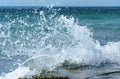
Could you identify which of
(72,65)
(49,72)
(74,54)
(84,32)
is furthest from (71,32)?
(49,72)

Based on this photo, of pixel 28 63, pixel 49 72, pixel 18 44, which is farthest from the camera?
pixel 18 44

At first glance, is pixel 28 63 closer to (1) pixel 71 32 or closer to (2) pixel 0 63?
(2) pixel 0 63

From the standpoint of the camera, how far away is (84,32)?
11.5 metres

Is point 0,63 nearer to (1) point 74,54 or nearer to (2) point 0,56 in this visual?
(2) point 0,56

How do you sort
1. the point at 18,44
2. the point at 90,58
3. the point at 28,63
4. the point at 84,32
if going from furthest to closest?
the point at 18,44 < the point at 84,32 < the point at 90,58 < the point at 28,63

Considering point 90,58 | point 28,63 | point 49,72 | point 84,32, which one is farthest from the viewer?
point 84,32

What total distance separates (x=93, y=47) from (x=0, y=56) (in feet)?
9.87

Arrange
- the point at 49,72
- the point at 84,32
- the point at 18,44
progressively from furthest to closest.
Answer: the point at 18,44 → the point at 84,32 → the point at 49,72

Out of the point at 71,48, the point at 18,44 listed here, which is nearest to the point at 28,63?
the point at 71,48

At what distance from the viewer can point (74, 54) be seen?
10.7 meters

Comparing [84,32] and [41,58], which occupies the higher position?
[84,32]

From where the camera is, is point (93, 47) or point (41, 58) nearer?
point (41, 58)

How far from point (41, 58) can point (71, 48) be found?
1.42m

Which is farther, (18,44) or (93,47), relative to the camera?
(18,44)
